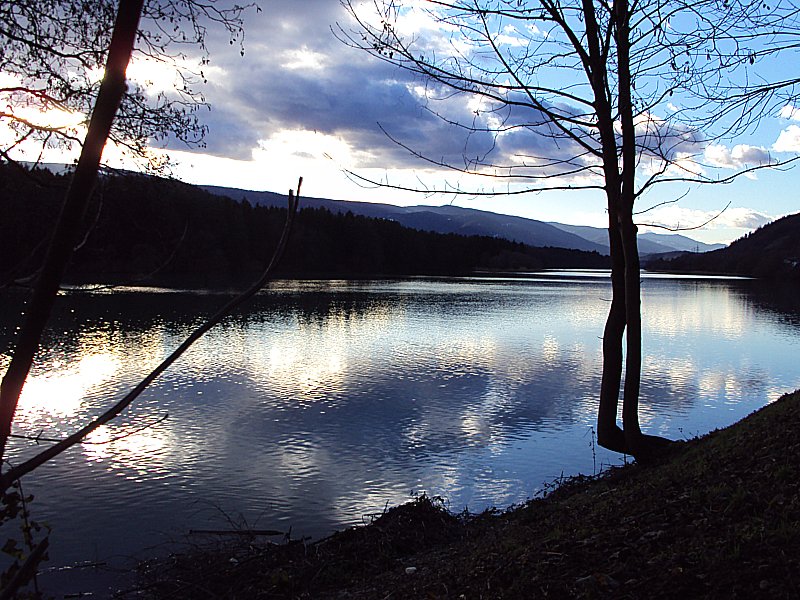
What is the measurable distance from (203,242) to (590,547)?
6682cm

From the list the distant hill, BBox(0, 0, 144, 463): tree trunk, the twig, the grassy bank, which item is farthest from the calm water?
the distant hill

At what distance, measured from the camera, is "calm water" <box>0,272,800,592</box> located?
336 inches

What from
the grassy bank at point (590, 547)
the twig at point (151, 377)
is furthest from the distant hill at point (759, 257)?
the twig at point (151, 377)

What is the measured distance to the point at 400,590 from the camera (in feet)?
16.7

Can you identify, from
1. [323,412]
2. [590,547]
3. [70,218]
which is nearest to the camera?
[70,218]

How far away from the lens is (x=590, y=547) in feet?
14.5

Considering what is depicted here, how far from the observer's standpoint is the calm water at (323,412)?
28.0 ft

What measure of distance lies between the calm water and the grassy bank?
41.5 inches

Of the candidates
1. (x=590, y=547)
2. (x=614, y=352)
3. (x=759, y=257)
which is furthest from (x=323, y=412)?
(x=759, y=257)

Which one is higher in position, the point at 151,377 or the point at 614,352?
the point at 151,377

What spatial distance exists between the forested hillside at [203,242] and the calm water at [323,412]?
51cm

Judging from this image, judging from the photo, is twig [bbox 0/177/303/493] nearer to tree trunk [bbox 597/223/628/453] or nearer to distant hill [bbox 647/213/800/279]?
tree trunk [bbox 597/223/628/453]

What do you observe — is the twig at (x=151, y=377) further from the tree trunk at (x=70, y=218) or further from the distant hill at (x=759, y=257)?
the distant hill at (x=759, y=257)

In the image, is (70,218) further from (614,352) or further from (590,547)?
(614,352)
